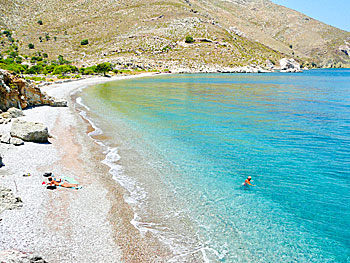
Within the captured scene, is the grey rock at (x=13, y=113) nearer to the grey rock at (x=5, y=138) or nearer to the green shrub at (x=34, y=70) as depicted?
the grey rock at (x=5, y=138)

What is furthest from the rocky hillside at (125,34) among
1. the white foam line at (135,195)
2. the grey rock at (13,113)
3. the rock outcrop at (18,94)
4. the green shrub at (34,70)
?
the white foam line at (135,195)

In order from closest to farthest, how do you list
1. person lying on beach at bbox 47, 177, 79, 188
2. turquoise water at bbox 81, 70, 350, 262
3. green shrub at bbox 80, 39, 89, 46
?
turquoise water at bbox 81, 70, 350, 262 < person lying on beach at bbox 47, 177, 79, 188 < green shrub at bbox 80, 39, 89, 46

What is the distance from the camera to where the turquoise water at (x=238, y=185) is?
8.98m

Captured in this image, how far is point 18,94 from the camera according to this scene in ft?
90.0

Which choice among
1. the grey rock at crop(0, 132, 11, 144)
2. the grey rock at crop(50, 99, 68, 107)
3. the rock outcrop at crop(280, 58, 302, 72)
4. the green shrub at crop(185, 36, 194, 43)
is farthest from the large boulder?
the rock outcrop at crop(280, 58, 302, 72)

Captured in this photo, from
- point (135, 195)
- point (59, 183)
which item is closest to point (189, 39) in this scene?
point (135, 195)

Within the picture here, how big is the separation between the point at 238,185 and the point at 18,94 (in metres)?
25.6

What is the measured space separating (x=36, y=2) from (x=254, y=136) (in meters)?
186

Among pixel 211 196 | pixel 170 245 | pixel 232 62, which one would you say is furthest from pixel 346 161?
pixel 232 62

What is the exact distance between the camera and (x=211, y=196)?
39.5 ft

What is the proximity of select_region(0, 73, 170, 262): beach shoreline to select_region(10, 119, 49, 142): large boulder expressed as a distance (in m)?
1.21

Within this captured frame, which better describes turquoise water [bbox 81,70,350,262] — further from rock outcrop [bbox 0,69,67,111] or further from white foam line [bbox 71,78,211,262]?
rock outcrop [bbox 0,69,67,111]

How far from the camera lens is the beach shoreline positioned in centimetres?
789

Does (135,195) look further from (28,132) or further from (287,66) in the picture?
(287,66)
